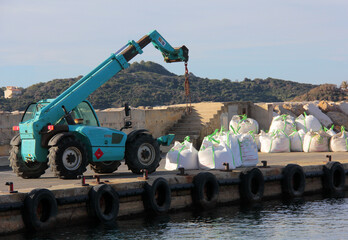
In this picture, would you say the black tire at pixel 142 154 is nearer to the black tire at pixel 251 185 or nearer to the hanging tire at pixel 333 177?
the black tire at pixel 251 185

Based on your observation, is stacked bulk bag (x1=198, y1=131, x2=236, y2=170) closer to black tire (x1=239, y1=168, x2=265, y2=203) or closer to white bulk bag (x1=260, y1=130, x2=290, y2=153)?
black tire (x1=239, y1=168, x2=265, y2=203)

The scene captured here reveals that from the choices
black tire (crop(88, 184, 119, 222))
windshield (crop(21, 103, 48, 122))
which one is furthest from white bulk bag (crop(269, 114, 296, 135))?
black tire (crop(88, 184, 119, 222))

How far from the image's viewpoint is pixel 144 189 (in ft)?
48.3

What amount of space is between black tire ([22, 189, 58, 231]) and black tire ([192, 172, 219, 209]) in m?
3.85

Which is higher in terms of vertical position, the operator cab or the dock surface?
the operator cab

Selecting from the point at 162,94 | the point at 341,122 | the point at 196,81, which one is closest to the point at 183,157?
the point at 341,122

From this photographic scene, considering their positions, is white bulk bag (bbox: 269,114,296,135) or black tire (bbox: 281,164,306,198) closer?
black tire (bbox: 281,164,306,198)

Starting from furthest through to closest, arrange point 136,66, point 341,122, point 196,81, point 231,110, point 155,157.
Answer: point 136,66 < point 196,81 < point 341,122 < point 231,110 < point 155,157

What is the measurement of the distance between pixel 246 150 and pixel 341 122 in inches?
688

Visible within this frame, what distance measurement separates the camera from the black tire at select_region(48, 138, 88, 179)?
51.5 ft

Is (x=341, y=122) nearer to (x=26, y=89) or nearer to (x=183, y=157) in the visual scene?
(x=183, y=157)

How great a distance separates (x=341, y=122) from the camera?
3462cm

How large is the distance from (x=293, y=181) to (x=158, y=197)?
4670 millimetres

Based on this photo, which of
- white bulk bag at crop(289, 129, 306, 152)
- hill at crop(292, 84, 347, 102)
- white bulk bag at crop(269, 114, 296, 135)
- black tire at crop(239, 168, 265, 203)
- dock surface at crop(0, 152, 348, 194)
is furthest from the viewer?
hill at crop(292, 84, 347, 102)
